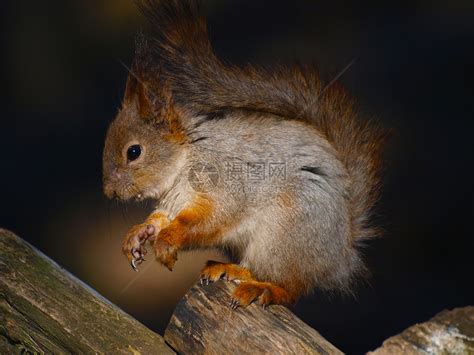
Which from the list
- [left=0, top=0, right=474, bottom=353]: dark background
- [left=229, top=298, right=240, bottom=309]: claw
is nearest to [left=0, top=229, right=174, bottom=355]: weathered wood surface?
[left=229, top=298, right=240, bottom=309]: claw

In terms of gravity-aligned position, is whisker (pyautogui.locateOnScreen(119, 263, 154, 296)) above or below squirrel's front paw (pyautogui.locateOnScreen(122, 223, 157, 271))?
below

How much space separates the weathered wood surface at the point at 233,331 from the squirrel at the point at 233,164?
0.21 metres

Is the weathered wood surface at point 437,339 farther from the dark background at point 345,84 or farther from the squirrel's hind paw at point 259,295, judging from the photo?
the dark background at point 345,84

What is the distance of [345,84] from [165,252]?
1.18 metres

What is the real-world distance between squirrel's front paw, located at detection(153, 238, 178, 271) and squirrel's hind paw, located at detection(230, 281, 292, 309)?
162 millimetres

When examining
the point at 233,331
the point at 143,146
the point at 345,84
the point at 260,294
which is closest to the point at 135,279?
the point at 345,84

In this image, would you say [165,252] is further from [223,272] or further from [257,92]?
[257,92]

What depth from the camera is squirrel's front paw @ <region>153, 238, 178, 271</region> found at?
5.14 ft

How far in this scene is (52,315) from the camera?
1.19 metres

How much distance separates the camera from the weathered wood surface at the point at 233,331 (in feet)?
4.18

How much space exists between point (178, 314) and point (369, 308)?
1505 millimetres

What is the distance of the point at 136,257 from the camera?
1674 mm

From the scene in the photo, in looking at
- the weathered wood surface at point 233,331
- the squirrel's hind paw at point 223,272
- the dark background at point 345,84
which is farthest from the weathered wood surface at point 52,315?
the dark background at point 345,84

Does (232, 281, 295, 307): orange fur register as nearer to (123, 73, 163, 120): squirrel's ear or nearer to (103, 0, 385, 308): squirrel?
(103, 0, 385, 308): squirrel
